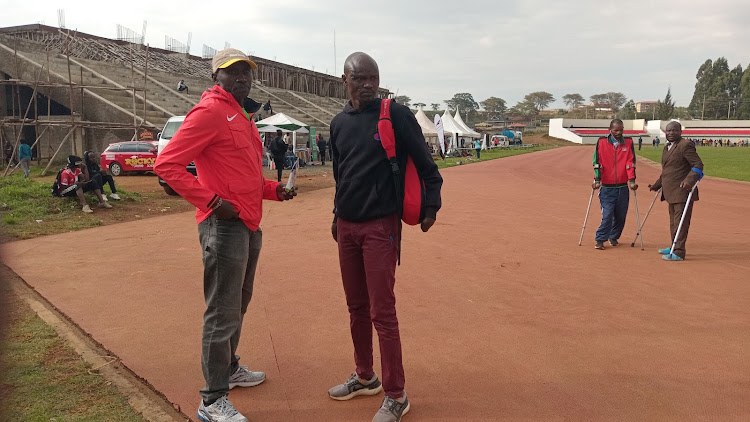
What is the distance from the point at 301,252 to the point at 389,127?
4.88 meters

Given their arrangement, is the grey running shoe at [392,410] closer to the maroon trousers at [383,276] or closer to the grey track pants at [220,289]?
the maroon trousers at [383,276]

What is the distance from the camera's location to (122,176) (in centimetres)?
2100

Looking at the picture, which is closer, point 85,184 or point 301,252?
point 301,252

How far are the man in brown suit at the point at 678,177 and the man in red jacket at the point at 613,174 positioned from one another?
0.46m

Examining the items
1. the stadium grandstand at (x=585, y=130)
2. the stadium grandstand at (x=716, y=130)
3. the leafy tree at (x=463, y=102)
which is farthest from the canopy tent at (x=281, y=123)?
the leafy tree at (x=463, y=102)

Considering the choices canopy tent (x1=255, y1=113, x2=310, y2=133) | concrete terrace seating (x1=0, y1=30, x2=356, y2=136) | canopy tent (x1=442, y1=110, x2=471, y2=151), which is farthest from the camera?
canopy tent (x1=442, y1=110, x2=471, y2=151)

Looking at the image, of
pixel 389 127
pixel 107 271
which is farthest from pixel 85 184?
pixel 389 127

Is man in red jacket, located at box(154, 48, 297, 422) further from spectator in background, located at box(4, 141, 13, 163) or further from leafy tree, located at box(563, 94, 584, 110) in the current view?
leafy tree, located at box(563, 94, 584, 110)

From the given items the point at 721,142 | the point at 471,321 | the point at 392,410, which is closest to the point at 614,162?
the point at 471,321

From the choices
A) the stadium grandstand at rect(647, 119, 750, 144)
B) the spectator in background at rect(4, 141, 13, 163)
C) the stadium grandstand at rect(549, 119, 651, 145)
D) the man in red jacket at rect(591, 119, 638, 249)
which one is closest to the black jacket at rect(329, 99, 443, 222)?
the man in red jacket at rect(591, 119, 638, 249)

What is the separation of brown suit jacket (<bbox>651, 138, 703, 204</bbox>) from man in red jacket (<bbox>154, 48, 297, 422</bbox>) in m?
6.29

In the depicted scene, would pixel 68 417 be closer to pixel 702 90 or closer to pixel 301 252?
pixel 301 252

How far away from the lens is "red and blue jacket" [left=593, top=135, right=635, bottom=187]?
7945 millimetres

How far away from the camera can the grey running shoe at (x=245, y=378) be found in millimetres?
3600
